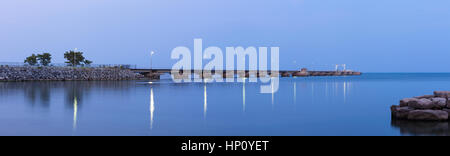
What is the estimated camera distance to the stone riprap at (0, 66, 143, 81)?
7681 centimetres

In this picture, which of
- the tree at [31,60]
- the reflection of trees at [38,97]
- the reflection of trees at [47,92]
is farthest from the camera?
the tree at [31,60]

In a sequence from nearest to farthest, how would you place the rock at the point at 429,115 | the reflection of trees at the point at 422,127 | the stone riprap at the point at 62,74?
the reflection of trees at the point at 422,127
the rock at the point at 429,115
the stone riprap at the point at 62,74

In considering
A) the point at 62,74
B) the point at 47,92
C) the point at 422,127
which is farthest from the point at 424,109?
the point at 62,74

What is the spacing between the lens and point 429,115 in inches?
755

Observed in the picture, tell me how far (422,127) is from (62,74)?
3310 inches

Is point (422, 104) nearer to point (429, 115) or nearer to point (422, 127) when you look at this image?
point (429, 115)

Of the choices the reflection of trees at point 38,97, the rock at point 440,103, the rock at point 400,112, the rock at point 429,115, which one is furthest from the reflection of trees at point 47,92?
the rock at point 440,103

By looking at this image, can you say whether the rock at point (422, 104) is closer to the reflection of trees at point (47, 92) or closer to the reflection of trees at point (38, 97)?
the reflection of trees at point (47, 92)

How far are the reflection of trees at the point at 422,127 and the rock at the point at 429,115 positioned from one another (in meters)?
0.34

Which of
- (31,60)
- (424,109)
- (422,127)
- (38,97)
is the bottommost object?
(422,127)

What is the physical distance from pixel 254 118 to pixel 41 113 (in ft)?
44.1

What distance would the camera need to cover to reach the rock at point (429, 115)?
62.7ft
